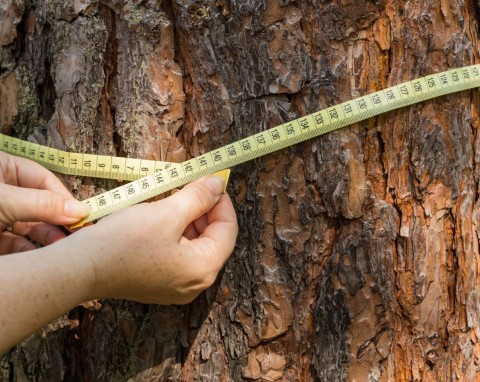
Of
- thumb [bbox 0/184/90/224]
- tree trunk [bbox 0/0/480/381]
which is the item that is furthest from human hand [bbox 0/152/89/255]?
tree trunk [bbox 0/0/480/381]

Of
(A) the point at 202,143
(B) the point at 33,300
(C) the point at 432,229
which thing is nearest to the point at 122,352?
(B) the point at 33,300

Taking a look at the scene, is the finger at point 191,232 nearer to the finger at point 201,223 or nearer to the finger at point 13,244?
the finger at point 201,223

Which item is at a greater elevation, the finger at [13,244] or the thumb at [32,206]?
the thumb at [32,206]

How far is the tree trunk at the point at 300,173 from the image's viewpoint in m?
1.60

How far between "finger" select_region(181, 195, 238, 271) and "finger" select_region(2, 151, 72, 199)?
0.39m

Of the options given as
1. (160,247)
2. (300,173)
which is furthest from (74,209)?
(300,173)

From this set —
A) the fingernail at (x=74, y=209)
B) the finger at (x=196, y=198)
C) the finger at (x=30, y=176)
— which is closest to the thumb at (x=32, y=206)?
the fingernail at (x=74, y=209)

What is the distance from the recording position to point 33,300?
4.35 feet

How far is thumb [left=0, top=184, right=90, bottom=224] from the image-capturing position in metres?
1.51

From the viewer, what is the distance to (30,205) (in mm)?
1513

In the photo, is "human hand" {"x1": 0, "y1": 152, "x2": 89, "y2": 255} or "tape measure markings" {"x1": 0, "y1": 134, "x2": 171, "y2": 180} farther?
"tape measure markings" {"x1": 0, "y1": 134, "x2": 171, "y2": 180}

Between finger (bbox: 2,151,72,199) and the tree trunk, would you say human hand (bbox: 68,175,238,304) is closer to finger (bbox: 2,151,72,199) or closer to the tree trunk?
the tree trunk

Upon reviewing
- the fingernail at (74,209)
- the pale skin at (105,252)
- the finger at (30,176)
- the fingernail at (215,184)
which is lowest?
the pale skin at (105,252)

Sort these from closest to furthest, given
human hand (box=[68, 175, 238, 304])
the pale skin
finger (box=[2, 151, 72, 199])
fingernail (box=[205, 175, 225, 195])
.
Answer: the pale skin
human hand (box=[68, 175, 238, 304])
fingernail (box=[205, 175, 225, 195])
finger (box=[2, 151, 72, 199])
